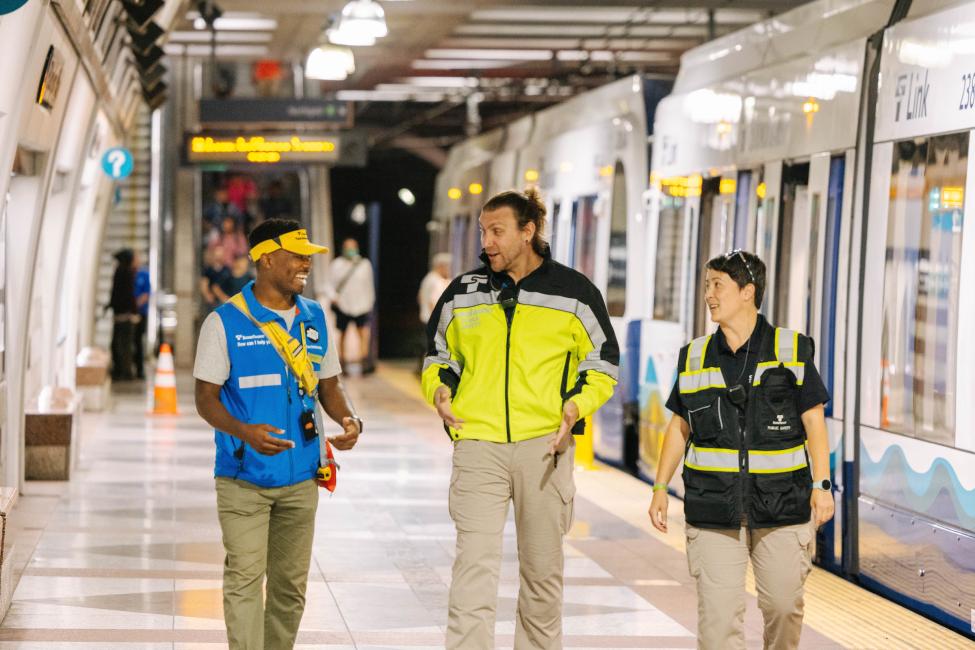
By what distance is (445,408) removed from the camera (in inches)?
235

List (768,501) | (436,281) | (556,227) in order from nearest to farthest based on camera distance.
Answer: (768,501) < (556,227) < (436,281)

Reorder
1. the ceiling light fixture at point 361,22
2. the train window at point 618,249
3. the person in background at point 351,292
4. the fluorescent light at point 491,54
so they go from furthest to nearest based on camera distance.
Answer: the person in background at point 351,292 → the fluorescent light at point 491,54 → the train window at point 618,249 → the ceiling light fixture at point 361,22

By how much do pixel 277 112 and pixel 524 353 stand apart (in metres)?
15.8

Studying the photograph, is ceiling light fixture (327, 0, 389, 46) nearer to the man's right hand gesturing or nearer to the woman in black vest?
the man's right hand gesturing

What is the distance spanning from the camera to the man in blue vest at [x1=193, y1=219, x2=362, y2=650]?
5.76 meters

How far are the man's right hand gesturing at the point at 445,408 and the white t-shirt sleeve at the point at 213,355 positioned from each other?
0.72 m

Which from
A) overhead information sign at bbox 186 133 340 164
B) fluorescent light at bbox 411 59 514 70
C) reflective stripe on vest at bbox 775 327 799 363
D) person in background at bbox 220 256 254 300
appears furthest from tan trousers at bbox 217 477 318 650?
fluorescent light at bbox 411 59 514 70

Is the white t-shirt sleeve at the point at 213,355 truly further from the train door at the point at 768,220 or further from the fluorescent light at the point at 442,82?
the fluorescent light at the point at 442,82

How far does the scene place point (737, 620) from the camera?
5.67m

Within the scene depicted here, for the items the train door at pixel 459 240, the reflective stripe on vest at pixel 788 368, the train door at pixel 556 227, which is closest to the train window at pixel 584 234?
the train door at pixel 556 227

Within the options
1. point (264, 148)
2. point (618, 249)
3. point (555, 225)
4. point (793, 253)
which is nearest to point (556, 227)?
point (555, 225)

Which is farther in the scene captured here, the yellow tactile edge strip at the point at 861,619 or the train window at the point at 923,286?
the train window at the point at 923,286

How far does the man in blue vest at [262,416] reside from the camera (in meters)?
5.76

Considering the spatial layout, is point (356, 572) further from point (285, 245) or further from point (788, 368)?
point (788, 368)
